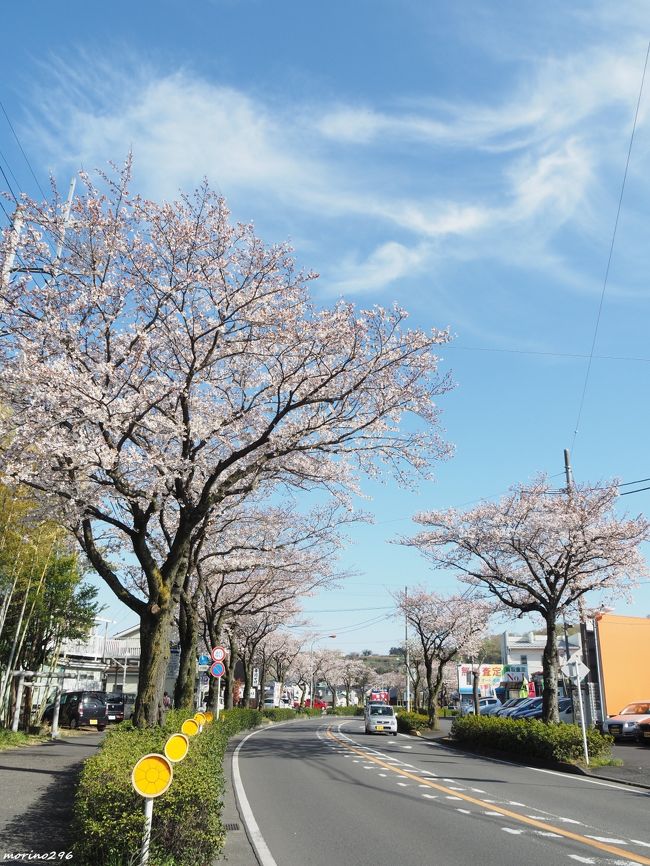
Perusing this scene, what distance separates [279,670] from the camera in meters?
71.7

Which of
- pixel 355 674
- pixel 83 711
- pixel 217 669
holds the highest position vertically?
pixel 217 669

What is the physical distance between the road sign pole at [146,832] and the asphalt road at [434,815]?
2.05m

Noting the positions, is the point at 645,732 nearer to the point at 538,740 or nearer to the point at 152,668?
the point at 538,740

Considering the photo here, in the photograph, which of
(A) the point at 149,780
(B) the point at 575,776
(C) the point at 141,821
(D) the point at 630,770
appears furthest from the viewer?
(D) the point at 630,770

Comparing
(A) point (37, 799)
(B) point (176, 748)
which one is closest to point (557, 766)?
(A) point (37, 799)

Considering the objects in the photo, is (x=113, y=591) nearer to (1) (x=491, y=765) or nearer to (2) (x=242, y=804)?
(2) (x=242, y=804)

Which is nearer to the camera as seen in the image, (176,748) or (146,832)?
(146,832)

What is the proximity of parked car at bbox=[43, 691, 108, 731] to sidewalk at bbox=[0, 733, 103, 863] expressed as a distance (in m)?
10.7

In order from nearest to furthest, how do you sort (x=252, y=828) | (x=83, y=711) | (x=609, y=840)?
(x=609, y=840)
(x=252, y=828)
(x=83, y=711)

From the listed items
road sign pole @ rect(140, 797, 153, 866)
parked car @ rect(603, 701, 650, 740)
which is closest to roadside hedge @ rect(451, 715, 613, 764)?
parked car @ rect(603, 701, 650, 740)

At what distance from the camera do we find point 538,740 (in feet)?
62.1

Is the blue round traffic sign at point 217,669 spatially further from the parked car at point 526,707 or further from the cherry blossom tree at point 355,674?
the cherry blossom tree at point 355,674

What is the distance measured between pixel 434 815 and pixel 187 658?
11793 millimetres

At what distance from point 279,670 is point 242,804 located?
64558 mm
